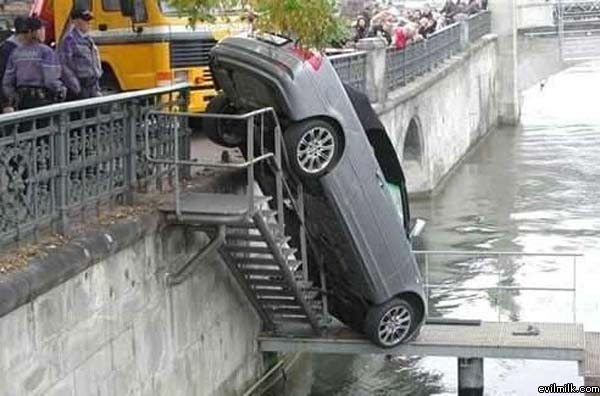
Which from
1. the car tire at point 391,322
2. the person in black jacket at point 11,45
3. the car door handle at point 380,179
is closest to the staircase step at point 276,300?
the car tire at point 391,322

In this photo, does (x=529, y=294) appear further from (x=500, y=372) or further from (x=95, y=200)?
(x=95, y=200)

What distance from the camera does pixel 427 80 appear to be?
1123 inches

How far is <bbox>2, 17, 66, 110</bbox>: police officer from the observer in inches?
425

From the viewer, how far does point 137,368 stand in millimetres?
10555

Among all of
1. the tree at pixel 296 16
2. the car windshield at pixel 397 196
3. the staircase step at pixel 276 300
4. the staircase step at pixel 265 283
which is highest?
the tree at pixel 296 16

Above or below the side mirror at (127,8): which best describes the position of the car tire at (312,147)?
below

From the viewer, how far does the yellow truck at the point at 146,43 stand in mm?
16109

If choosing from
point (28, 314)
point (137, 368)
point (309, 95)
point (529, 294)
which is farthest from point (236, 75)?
point (529, 294)

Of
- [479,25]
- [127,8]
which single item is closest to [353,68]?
[127,8]

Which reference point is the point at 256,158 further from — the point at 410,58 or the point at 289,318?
the point at 410,58

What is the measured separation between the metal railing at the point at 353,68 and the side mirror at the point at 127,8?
12.4 ft

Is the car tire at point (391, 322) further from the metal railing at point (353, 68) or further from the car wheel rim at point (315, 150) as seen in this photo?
the metal railing at point (353, 68)

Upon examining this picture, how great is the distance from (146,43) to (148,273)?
5920mm

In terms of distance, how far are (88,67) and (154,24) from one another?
4120 millimetres
